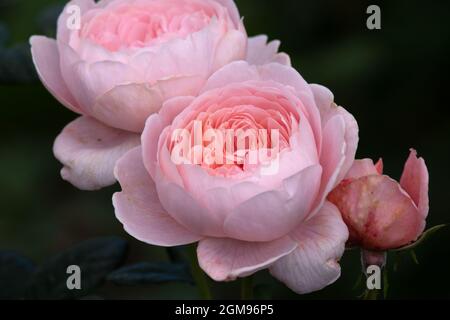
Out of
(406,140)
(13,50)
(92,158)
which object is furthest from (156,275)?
(406,140)

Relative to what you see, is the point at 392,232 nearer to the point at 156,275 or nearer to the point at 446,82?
the point at 156,275

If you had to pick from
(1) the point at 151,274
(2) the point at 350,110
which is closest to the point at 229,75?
(1) the point at 151,274

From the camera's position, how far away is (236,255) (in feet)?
2.59

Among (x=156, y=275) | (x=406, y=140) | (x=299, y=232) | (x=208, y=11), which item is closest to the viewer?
(x=299, y=232)

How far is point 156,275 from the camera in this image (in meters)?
1.06

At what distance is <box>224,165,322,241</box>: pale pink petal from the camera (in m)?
0.74

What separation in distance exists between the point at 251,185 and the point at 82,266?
15.6 inches

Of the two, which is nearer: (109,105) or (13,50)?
(109,105)

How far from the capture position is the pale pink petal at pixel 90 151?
87cm

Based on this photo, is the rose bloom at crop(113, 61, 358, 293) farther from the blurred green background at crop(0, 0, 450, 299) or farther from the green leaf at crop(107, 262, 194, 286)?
the blurred green background at crop(0, 0, 450, 299)

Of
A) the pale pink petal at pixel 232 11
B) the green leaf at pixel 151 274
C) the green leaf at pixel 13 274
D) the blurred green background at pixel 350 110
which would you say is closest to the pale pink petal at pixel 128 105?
the pale pink petal at pixel 232 11

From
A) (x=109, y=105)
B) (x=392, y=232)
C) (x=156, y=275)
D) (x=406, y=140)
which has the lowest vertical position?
(x=406, y=140)

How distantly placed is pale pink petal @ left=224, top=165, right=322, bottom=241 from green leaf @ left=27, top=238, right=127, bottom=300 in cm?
33
